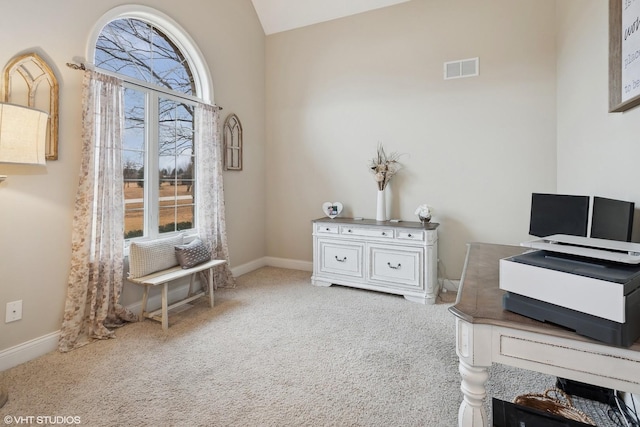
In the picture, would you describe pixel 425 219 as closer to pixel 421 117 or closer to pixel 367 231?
pixel 367 231

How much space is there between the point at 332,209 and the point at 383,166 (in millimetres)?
815

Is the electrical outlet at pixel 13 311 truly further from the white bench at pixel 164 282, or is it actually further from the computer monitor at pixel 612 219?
the computer monitor at pixel 612 219

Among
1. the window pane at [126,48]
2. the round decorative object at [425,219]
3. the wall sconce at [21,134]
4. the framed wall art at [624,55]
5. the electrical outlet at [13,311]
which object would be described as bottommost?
the electrical outlet at [13,311]

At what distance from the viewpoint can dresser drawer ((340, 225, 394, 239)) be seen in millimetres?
3458

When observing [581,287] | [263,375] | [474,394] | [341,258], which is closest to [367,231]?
[341,258]

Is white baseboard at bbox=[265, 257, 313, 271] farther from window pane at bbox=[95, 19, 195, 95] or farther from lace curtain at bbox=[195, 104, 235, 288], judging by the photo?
window pane at bbox=[95, 19, 195, 95]

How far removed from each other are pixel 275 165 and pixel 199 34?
5.98 feet

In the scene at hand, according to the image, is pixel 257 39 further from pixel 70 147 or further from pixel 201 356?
pixel 201 356

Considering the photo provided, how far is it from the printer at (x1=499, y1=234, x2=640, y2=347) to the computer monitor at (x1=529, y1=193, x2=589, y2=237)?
3.48 ft

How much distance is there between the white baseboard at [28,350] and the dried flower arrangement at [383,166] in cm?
322

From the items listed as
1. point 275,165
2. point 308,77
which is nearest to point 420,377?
point 275,165

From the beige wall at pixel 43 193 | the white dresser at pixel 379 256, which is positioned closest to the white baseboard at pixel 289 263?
the white dresser at pixel 379 256

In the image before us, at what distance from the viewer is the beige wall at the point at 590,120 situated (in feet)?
5.58
